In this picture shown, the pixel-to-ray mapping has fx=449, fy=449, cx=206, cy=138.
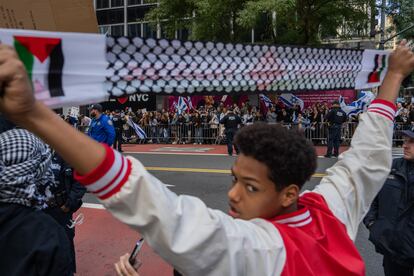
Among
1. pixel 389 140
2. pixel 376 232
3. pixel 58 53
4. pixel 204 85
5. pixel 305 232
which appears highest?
pixel 58 53

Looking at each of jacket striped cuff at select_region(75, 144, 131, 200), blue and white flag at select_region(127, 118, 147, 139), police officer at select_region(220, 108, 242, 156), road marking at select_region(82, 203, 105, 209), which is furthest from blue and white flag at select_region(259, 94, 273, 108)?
jacket striped cuff at select_region(75, 144, 131, 200)

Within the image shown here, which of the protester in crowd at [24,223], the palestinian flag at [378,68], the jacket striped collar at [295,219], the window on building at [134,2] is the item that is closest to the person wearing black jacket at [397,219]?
the palestinian flag at [378,68]

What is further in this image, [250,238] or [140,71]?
[140,71]

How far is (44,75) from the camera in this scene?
3.87 ft

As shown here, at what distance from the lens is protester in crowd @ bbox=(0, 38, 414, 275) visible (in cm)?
106

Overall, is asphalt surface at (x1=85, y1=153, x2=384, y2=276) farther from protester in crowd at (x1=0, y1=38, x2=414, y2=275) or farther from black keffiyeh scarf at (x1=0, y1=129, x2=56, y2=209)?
black keffiyeh scarf at (x1=0, y1=129, x2=56, y2=209)

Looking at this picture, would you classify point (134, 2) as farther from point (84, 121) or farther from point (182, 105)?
point (84, 121)

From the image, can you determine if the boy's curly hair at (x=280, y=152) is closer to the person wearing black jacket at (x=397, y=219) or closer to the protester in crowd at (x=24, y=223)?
the protester in crowd at (x=24, y=223)

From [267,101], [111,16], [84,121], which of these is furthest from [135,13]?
[267,101]

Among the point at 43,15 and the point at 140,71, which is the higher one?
the point at 43,15

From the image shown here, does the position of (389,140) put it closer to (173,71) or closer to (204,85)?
(204,85)

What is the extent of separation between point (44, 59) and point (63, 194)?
2.53 m

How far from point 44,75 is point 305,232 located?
0.92 meters

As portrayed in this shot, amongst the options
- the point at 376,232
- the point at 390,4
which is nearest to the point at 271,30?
the point at 390,4
